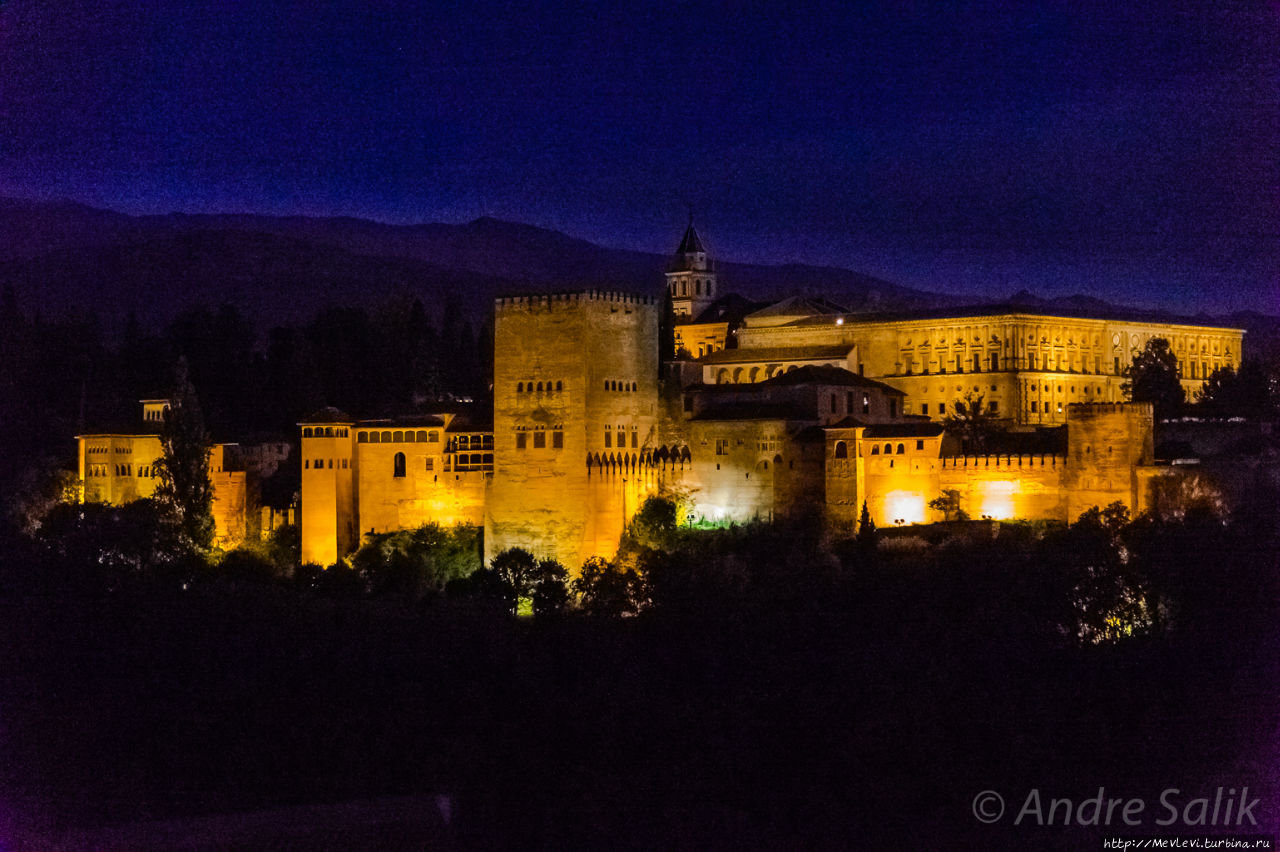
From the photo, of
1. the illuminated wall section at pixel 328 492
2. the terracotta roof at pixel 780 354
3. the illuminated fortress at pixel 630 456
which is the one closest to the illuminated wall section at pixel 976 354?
the terracotta roof at pixel 780 354

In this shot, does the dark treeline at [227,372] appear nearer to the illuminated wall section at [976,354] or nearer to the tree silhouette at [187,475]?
the tree silhouette at [187,475]

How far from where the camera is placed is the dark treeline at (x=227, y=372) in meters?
48.7

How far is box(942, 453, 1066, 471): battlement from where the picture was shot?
122 ft

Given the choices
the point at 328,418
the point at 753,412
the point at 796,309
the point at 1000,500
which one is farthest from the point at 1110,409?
the point at 796,309

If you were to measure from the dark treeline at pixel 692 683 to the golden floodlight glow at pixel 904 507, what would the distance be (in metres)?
1.43

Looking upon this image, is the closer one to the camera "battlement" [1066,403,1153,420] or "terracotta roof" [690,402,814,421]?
"battlement" [1066,403,1153,420]

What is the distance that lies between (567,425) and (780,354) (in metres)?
14.8

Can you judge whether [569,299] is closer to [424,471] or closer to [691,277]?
[424,471]

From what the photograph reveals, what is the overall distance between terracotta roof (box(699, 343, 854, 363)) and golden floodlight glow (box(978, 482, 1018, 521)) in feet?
44.3

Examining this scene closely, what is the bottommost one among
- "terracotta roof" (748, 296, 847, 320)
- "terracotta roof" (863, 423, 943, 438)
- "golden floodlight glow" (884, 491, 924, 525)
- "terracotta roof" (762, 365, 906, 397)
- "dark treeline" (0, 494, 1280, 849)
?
"dark treeline" (0, 494, 1280, 849)

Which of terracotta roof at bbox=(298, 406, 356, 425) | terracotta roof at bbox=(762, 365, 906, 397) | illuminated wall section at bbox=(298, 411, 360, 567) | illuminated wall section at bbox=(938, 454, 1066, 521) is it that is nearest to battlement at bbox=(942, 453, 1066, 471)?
illuminated wall section at bbox=(938, 454, 1066, 521)

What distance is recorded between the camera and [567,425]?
36.9m

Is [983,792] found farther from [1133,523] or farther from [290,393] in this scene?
[290,393]

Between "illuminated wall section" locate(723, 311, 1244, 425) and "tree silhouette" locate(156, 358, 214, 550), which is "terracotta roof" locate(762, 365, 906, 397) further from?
"tree silhouette" locate(156, 358, 214, 550)
